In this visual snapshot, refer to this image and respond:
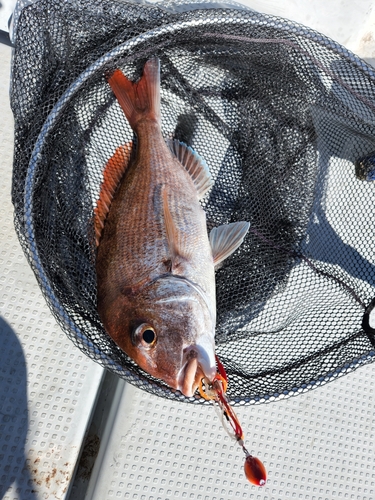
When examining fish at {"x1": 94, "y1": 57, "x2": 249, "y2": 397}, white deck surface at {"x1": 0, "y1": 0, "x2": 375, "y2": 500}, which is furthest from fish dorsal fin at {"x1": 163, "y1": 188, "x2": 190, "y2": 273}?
white deck surface at {"x1": 0, "y1": 0, "x2": 375, "y2": 500}

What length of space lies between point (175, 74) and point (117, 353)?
3.68ft

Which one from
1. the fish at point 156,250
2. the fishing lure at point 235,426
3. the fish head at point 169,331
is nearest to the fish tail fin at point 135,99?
the fish at point 156,250

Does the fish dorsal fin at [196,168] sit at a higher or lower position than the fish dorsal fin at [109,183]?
higher

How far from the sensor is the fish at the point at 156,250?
1.08 meters

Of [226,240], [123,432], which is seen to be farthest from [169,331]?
A: [123,432]

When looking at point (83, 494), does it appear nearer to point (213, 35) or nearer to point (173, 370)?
point (173, 370)

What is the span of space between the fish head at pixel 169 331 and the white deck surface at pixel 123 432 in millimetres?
668

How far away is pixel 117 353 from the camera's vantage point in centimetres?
134

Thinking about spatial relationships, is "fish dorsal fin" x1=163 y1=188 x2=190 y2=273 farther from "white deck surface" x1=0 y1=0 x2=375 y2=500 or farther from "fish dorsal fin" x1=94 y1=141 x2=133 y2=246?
"white deck surface" x1=0 y1=0 x2=375 y2=500

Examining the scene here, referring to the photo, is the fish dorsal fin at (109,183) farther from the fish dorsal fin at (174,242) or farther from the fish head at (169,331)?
the fish head at (169,331)

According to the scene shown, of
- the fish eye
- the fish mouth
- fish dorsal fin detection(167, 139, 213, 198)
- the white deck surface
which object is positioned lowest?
the white deck surface

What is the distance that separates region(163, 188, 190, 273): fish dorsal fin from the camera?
1.25m

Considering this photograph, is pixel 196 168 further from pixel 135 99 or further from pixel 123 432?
pixel 123 432

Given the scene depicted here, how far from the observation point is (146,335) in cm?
109
